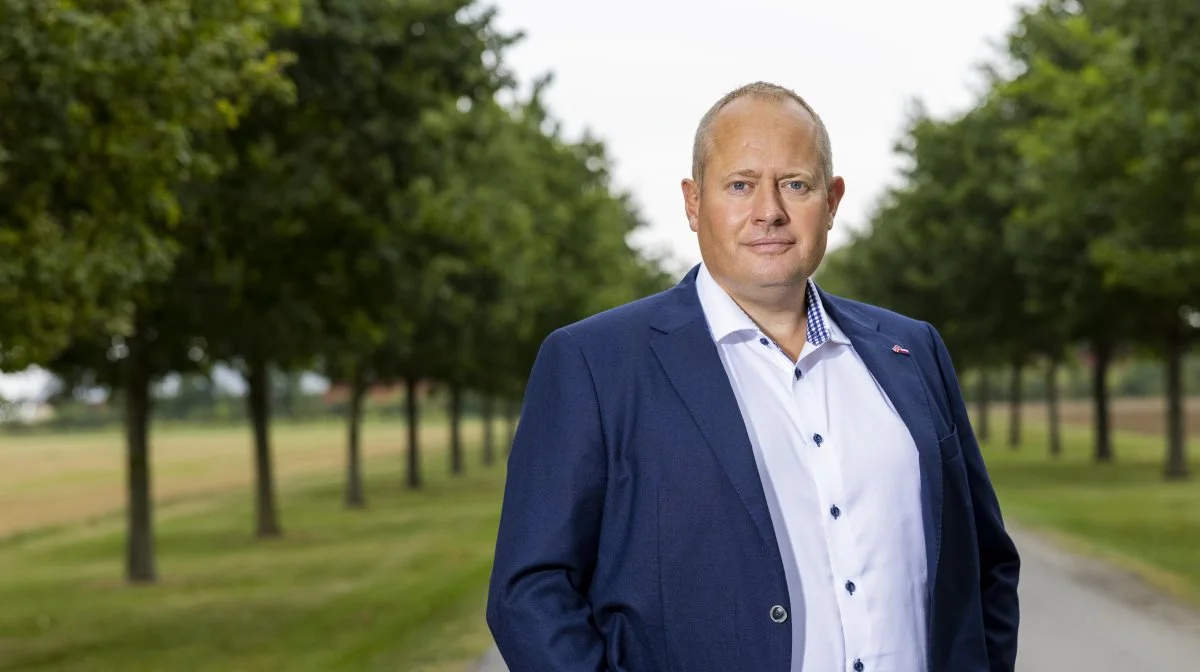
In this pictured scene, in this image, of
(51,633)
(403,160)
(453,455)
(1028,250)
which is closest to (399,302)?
(403,160)

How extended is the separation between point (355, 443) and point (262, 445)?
25.5ft

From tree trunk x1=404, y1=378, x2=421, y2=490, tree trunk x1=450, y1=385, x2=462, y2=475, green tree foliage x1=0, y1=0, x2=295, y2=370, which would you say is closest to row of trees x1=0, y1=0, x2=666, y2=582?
green tree foliage x1=0, y1=0, x2=295, y2=370

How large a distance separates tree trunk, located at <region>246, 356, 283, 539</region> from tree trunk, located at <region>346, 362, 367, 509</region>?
5.55 metres

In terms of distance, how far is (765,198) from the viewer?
3057mm

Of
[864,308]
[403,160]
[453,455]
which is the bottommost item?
→ [453,455]

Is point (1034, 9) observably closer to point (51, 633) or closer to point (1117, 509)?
point (1117, 509)

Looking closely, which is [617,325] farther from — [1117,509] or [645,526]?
Answer: [1117,509]

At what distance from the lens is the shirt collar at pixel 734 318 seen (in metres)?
3.10

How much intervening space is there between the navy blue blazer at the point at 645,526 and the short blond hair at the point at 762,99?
0.34 metres

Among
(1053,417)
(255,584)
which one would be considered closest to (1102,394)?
(1053,417)

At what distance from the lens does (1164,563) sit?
18.1 metres

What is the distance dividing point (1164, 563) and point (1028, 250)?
1530cm

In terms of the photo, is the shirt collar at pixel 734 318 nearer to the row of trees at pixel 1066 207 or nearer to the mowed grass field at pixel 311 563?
the mowed grass field at pixel 311 563

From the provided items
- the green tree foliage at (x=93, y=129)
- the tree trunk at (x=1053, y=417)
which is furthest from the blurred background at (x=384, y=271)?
the tree trunk at (x=1053, y=417)
